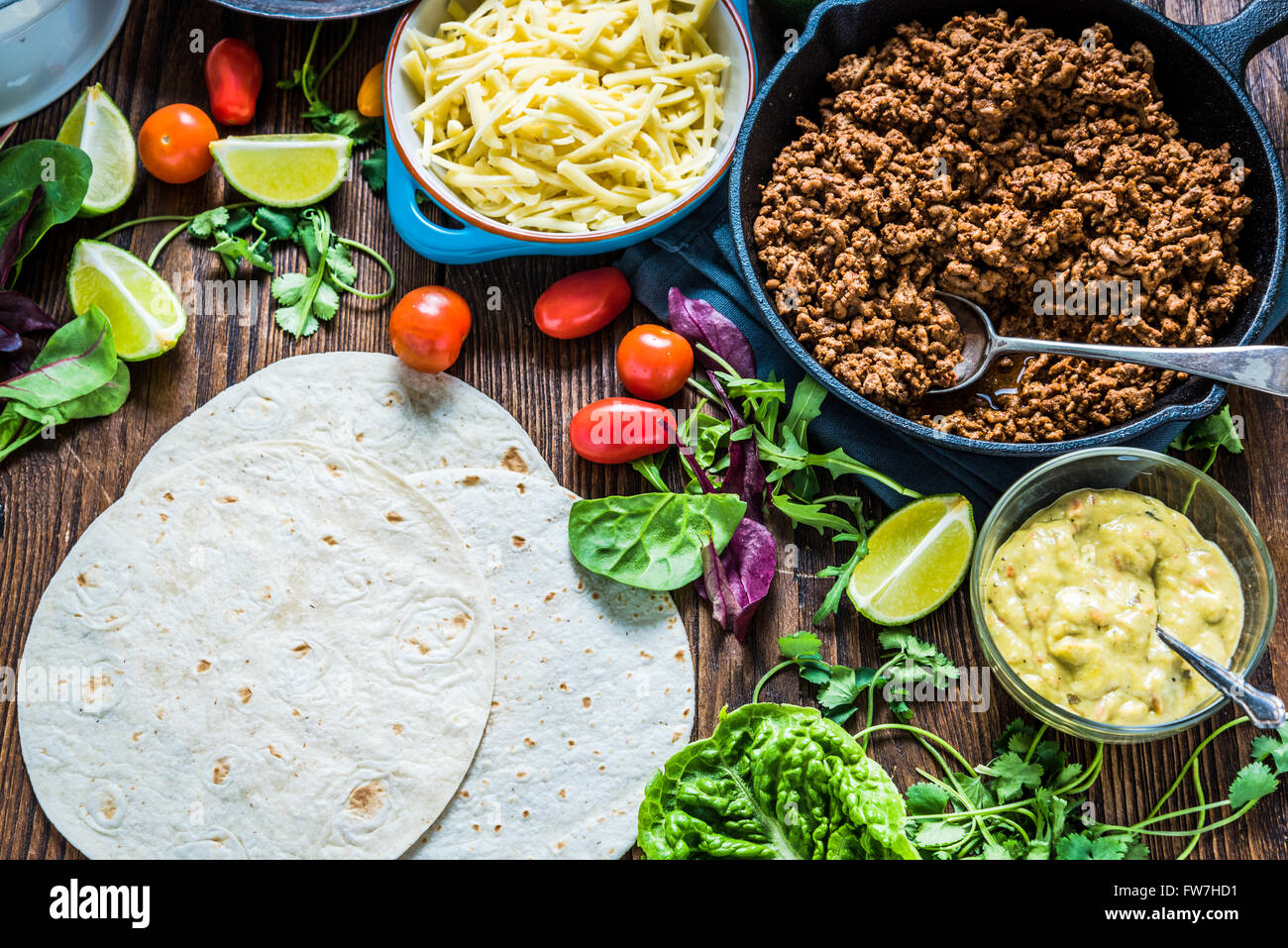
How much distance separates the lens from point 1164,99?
260 centimetres

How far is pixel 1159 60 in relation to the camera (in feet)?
8.38

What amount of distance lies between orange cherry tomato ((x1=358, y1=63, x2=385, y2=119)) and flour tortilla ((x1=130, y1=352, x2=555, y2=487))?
719mm

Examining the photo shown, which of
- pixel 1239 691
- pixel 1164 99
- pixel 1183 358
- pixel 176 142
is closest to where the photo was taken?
pixel 1239 691

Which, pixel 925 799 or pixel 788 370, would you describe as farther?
pixel 788 370

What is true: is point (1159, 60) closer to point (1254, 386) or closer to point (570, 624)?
point (1254, 386)

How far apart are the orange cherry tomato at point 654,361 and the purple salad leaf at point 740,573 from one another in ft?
1.42

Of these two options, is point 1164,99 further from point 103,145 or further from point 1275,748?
point 103,145

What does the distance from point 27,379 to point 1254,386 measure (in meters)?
3.09

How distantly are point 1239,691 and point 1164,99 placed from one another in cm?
150

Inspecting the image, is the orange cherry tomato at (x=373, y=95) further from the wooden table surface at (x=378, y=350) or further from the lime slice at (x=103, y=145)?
the lime slice at (x=103, y=145)

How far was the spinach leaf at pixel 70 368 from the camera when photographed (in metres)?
2.68

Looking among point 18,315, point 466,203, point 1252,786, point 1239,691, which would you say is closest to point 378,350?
point 466,203

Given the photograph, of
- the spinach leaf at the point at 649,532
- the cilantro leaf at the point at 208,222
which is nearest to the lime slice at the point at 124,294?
the cilantro leaf at the point at 208,222

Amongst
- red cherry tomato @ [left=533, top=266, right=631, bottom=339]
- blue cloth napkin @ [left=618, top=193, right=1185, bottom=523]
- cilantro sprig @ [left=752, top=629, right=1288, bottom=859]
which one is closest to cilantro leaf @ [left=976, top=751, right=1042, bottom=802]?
cilantro sprig @ [left=752, top=629, right=1288, bottom=859]
